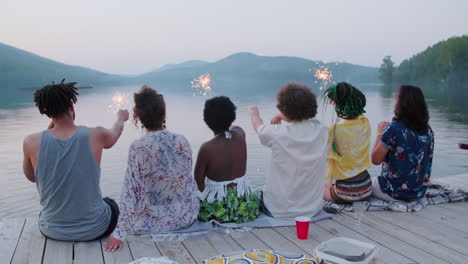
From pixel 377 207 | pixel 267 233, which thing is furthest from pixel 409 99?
pixel 267 233

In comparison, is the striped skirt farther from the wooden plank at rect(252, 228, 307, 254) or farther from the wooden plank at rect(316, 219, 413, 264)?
Result: the wooden plank at rect(252, 228, 307, 254)

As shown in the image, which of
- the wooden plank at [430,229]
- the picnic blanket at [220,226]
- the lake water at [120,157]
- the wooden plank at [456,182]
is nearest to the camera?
the wooden plank at [430,229]

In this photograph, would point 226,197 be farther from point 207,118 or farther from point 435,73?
point 435,73

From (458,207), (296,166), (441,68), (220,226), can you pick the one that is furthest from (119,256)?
(441,68)

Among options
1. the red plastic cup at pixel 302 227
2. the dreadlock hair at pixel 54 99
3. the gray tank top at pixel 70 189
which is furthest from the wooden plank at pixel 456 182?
the dreadlock hair at pixel 54 99

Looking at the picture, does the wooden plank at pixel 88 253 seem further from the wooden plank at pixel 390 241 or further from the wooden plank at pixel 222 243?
the wooden plank at pixel 390 241

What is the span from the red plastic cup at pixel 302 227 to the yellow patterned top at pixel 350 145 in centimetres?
104

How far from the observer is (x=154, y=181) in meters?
3.55

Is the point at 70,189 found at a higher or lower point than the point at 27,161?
lower

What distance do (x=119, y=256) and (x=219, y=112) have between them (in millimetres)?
1534

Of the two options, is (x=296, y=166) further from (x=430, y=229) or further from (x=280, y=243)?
(x=430, y=229)

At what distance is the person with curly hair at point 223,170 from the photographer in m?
3.76

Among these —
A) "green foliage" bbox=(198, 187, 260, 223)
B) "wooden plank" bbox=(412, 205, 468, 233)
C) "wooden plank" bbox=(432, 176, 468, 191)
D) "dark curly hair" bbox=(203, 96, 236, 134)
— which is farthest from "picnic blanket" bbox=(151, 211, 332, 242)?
"wooden plank" bbox=(432, 176, 468, 191)

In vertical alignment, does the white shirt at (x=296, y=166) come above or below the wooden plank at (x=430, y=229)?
above
